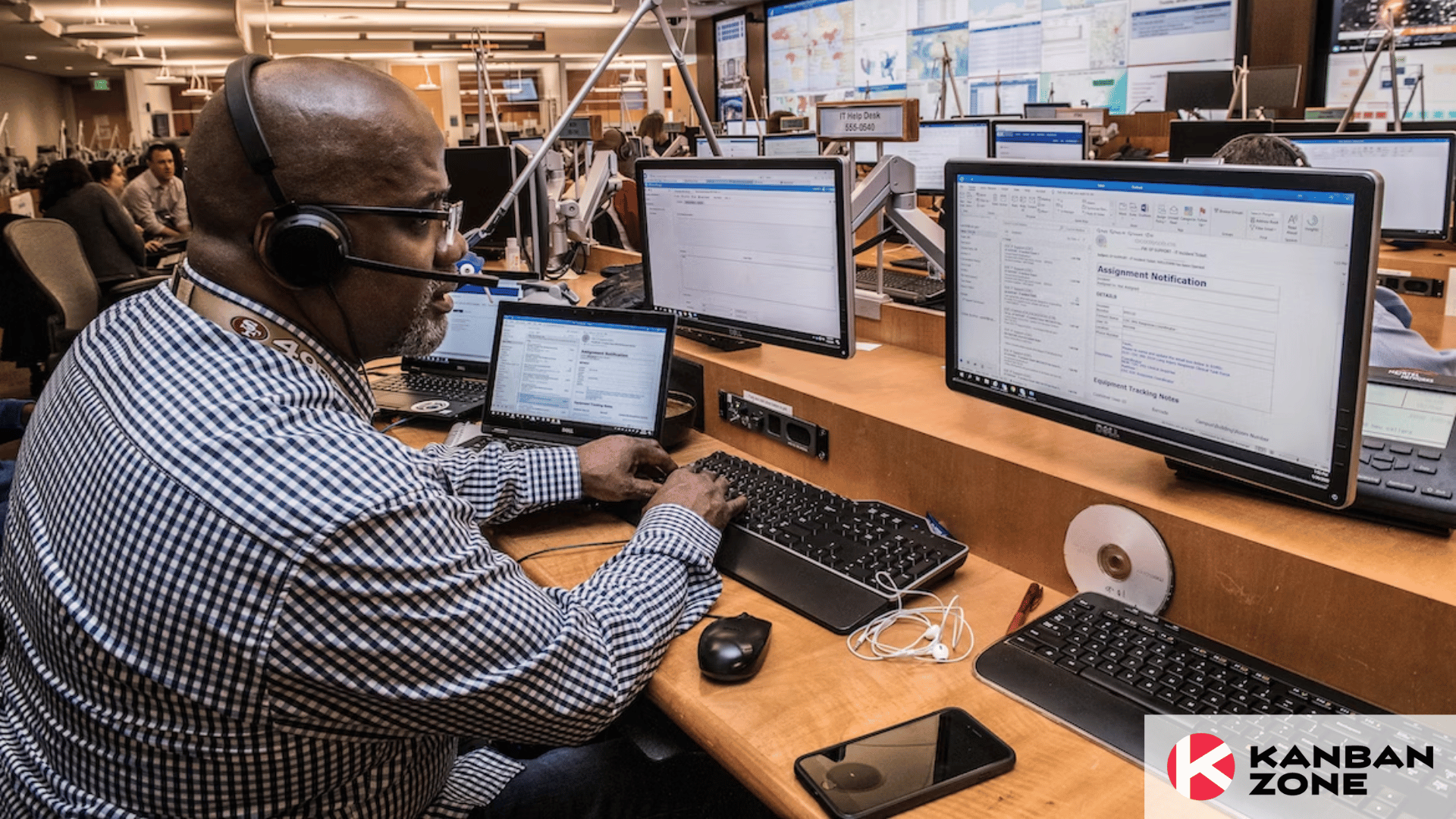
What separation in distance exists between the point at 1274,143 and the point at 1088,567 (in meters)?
1.50

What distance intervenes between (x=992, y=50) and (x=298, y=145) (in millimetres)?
8514

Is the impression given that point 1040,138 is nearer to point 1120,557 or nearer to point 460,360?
point 460,360

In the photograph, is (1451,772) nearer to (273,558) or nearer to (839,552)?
(839,552)

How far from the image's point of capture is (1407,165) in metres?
3.48

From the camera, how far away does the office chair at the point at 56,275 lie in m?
4.20

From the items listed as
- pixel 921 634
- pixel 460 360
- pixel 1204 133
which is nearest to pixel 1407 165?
pixel 1204 133

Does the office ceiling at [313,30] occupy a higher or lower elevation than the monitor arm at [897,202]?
higher

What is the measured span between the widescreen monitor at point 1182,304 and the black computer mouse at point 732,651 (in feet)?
1.51

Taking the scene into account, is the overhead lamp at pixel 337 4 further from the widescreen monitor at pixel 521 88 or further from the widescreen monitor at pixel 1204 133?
the widescreen monitor at pixel 1204 133

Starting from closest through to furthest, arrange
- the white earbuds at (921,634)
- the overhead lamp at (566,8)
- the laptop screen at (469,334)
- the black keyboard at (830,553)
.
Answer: the white earbuds at (921,634) → the black keyboard at (830,553) → the laptop screen at (469,334) → the overhead lamp at (566,8)

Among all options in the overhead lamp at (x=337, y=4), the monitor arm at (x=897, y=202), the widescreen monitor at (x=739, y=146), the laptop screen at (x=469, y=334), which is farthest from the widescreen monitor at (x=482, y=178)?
the overhead lamp at (x=337, y=4)

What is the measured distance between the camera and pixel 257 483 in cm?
88

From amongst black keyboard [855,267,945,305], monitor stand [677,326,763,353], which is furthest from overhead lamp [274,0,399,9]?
monitor stand [677,326,763,353]

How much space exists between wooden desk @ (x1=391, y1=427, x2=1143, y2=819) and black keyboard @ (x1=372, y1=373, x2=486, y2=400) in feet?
3.03
